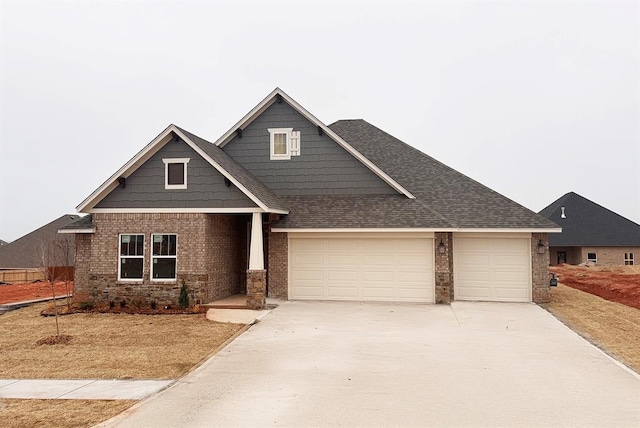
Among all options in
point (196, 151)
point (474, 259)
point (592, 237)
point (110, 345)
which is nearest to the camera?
point (110, 345)

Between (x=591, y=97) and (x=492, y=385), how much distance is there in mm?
44490

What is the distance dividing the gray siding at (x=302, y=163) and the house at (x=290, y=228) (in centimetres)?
4

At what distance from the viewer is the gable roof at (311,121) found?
56.2 ft

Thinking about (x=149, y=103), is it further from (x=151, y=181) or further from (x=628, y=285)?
(x=628, y=285)

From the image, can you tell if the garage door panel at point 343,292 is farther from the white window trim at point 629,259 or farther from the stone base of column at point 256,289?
the white window trim at point 629,259

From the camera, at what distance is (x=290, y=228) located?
15.9m

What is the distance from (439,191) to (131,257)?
37.6 feet

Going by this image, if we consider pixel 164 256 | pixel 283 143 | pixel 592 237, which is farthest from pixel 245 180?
pixel 592 237

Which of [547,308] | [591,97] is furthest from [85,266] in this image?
[591,97]

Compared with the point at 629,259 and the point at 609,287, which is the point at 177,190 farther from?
the point at 629,259

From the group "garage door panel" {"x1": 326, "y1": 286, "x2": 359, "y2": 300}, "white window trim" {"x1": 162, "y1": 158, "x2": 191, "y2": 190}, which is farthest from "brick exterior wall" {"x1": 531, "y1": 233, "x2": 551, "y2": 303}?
"white window trim" {"x1": 162, "y1": 158, "x2": 191, "y2": 190}

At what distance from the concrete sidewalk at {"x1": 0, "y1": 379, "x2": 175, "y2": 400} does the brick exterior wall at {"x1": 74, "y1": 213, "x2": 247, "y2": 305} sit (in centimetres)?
692

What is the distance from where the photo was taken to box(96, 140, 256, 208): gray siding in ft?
48.6

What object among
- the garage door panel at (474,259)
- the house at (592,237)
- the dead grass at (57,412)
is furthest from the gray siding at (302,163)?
the house at (592,237)
